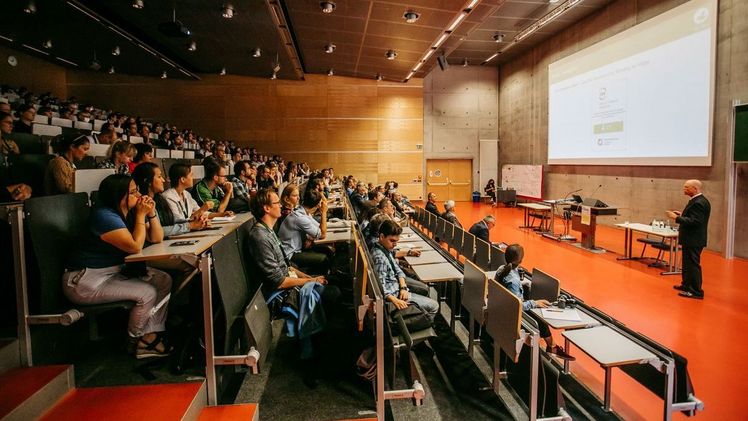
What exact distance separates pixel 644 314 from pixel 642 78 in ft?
18.9

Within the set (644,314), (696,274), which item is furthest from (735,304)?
(644,314)

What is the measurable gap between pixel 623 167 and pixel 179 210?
30.0 feet

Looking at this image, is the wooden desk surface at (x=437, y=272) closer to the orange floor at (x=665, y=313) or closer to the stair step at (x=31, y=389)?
the orange floor at (x=665, y=313)

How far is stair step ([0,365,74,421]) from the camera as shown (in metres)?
1.81

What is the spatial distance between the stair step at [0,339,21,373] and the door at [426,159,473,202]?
13925 millimetres

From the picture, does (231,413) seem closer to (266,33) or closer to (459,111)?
(266,33)

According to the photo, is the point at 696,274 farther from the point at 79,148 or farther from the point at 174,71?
the point at 174,71

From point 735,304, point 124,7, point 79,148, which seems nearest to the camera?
point 79,148

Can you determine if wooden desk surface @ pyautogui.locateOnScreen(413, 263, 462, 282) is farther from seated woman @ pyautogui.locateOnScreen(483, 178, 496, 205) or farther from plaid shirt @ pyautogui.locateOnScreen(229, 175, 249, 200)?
seated woman @ pyautogui.locateOnScreen(483, 178, 496, 205)

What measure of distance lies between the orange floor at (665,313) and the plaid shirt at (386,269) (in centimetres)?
151

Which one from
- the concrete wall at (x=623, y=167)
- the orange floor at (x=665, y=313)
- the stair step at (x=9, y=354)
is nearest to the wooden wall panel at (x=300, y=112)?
the concrete wall at (x=623, y=167)

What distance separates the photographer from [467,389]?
279 cm

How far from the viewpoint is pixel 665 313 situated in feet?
14.5

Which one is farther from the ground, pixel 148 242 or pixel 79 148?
pixel 79 148
